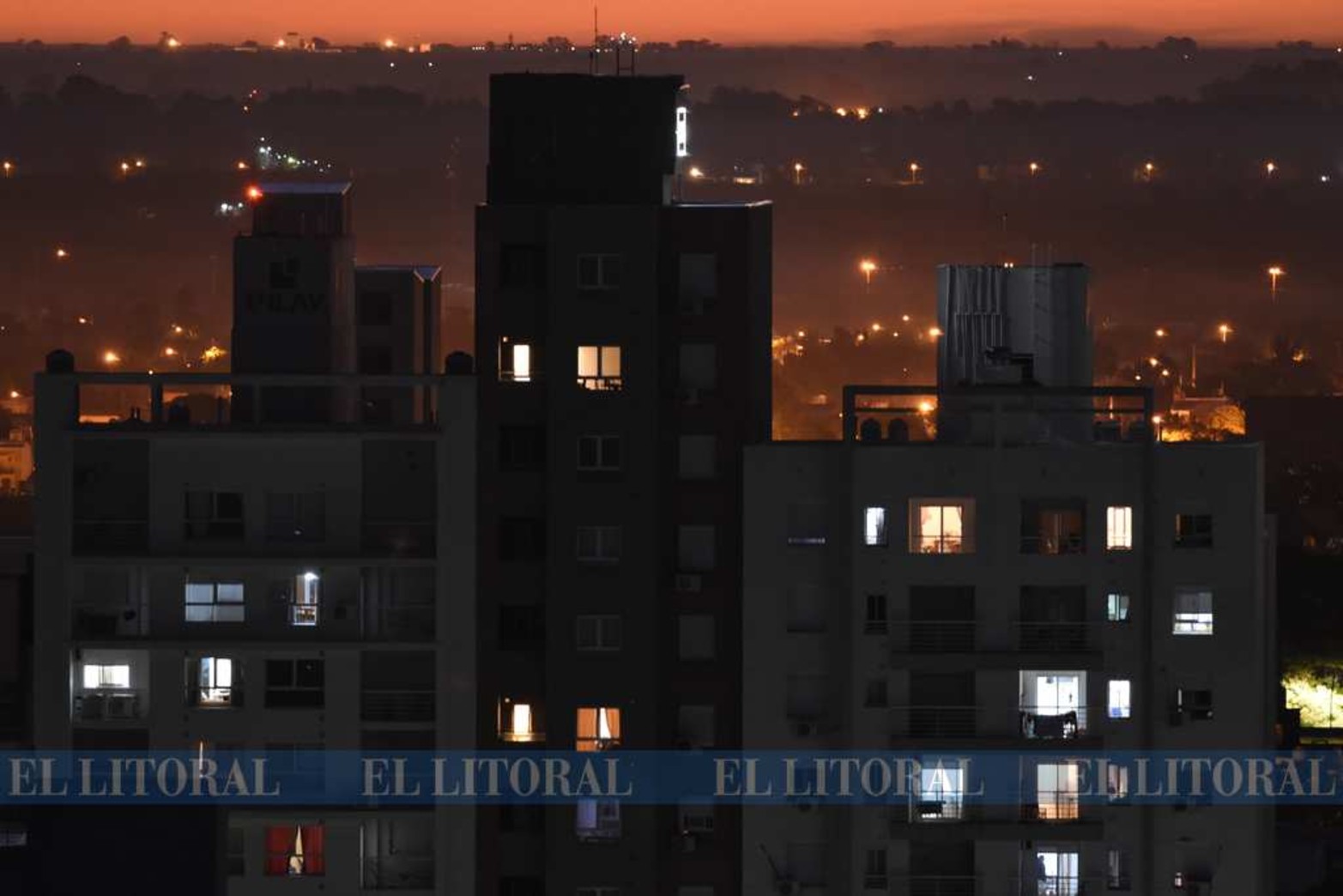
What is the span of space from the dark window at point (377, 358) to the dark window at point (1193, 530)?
1086 centimetres

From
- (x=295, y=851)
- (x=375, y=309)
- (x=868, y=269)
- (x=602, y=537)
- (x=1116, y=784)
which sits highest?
(x=868, y=269)

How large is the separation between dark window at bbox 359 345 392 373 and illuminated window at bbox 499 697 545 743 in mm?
6159

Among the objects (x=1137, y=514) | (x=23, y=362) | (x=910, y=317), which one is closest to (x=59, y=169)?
(x=23, y=362)

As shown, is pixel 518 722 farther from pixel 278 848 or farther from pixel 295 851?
pixel 278 848

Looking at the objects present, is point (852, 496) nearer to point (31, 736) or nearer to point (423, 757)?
point (423, 757)

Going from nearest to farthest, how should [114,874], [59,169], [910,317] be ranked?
[114,874] → [59,169] → [910,317]

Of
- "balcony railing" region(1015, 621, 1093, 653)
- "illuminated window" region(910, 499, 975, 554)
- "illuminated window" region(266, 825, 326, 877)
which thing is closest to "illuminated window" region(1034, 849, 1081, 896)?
"balcony railing" region(1015, 621, 1093, 653)

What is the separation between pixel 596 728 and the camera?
41.5 meters

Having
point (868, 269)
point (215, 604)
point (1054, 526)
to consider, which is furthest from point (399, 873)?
point (868, 269)

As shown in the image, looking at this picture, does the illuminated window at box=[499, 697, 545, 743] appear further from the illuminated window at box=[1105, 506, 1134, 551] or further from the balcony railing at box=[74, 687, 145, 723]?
the illuminated window at box=[1105, 506, 1134, 551]

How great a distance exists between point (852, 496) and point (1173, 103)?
54871 mm

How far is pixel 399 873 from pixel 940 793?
6.52 metres

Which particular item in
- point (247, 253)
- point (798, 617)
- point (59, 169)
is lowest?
point (798, 617)

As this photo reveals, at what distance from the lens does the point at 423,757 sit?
4150cm
